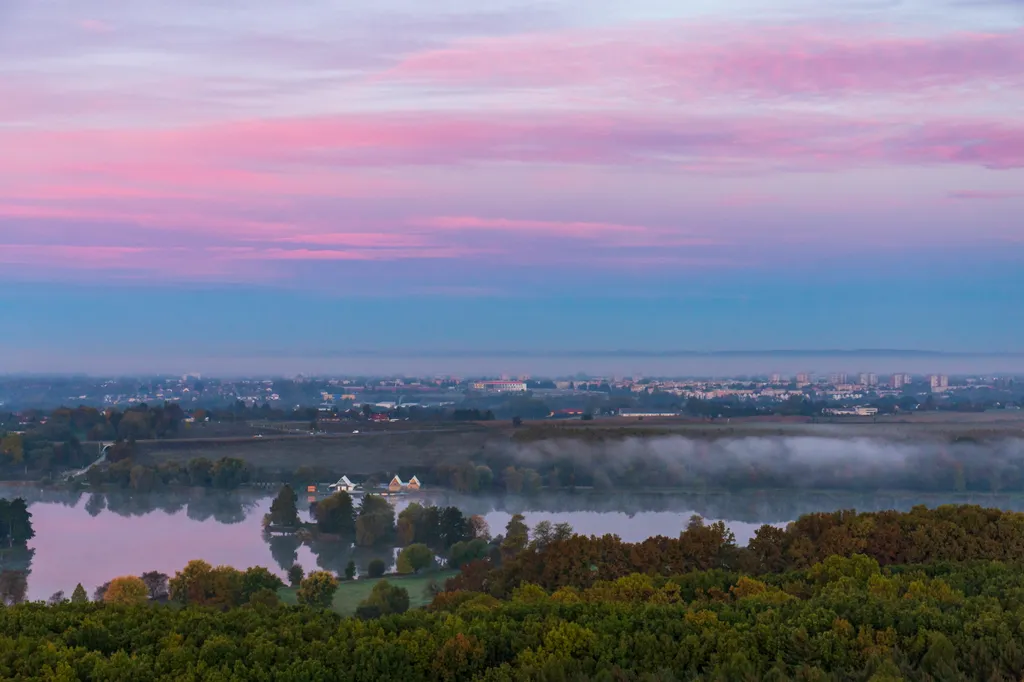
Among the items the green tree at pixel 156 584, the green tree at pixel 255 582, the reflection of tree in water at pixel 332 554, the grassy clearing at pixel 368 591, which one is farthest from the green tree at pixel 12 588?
the green tree at pixel 255 582

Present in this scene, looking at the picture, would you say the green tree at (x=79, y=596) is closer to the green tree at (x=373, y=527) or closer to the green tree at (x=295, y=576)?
the green tree at (x=295, y=576)

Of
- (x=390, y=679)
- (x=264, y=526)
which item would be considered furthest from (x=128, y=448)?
(x=390, y=679)

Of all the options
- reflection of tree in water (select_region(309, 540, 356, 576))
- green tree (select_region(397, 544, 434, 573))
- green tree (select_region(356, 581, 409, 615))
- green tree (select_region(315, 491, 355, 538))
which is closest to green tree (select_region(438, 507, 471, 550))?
reflection of tree in water (select_region(309, 540, 356, 576))

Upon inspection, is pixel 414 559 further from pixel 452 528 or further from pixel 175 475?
pixel 175 475

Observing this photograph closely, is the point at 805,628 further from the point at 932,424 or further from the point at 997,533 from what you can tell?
the point at 932,424

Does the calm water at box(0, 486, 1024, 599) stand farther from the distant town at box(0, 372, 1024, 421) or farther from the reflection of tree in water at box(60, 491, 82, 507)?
the distant town at box(0, 372, 1024, 421)

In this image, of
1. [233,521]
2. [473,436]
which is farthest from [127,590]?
[473,436]
